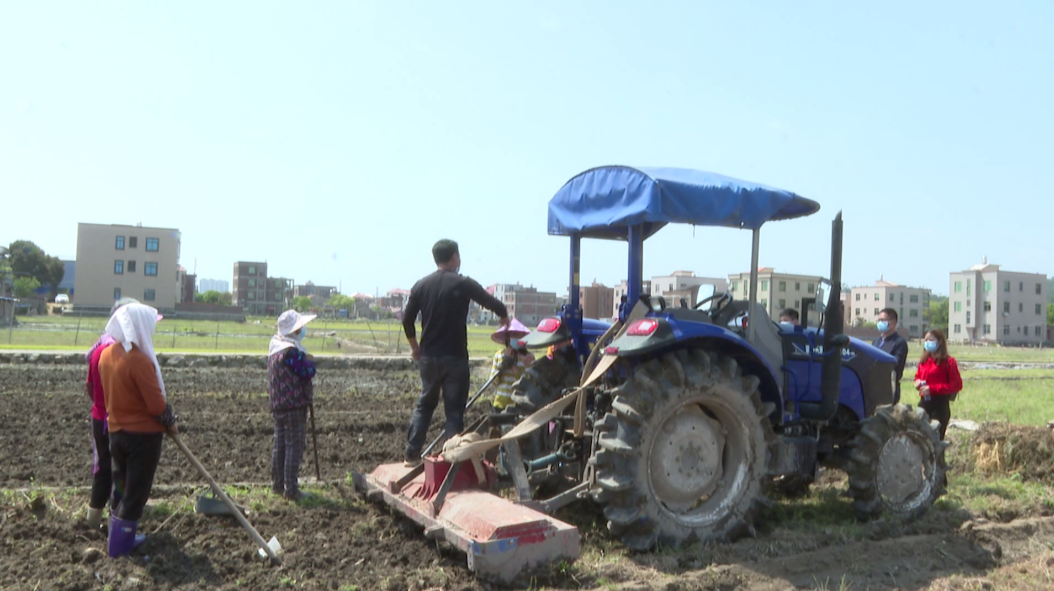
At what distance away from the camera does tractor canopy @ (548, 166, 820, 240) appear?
4.89m

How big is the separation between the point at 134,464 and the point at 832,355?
4.67 metres

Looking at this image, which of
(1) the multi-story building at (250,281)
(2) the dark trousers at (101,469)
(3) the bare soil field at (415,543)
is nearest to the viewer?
(3) the bare soil field at (415,543)

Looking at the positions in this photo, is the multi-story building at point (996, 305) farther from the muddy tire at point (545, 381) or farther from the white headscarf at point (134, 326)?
the white headscarf at point (134, 326)

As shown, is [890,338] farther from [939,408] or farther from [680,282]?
[680,282]

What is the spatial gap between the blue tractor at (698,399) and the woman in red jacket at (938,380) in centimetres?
142

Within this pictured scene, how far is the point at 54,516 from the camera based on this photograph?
529cm

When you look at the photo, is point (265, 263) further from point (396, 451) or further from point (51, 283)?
point (396, 451)

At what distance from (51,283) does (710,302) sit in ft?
310

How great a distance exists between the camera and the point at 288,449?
5988 mm

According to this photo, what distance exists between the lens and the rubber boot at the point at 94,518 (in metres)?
5.08

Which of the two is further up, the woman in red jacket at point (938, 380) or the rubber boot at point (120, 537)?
the woman in red jacket at point (938, 380)

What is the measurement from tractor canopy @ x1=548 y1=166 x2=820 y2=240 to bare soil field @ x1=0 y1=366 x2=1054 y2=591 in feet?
6.63

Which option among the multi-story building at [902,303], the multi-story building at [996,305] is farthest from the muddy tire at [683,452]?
the multi-story building at [902,303]

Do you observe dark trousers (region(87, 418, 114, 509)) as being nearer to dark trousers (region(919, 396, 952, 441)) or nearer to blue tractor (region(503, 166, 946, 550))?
blue tractor (region(503, 166, 946, 550))
